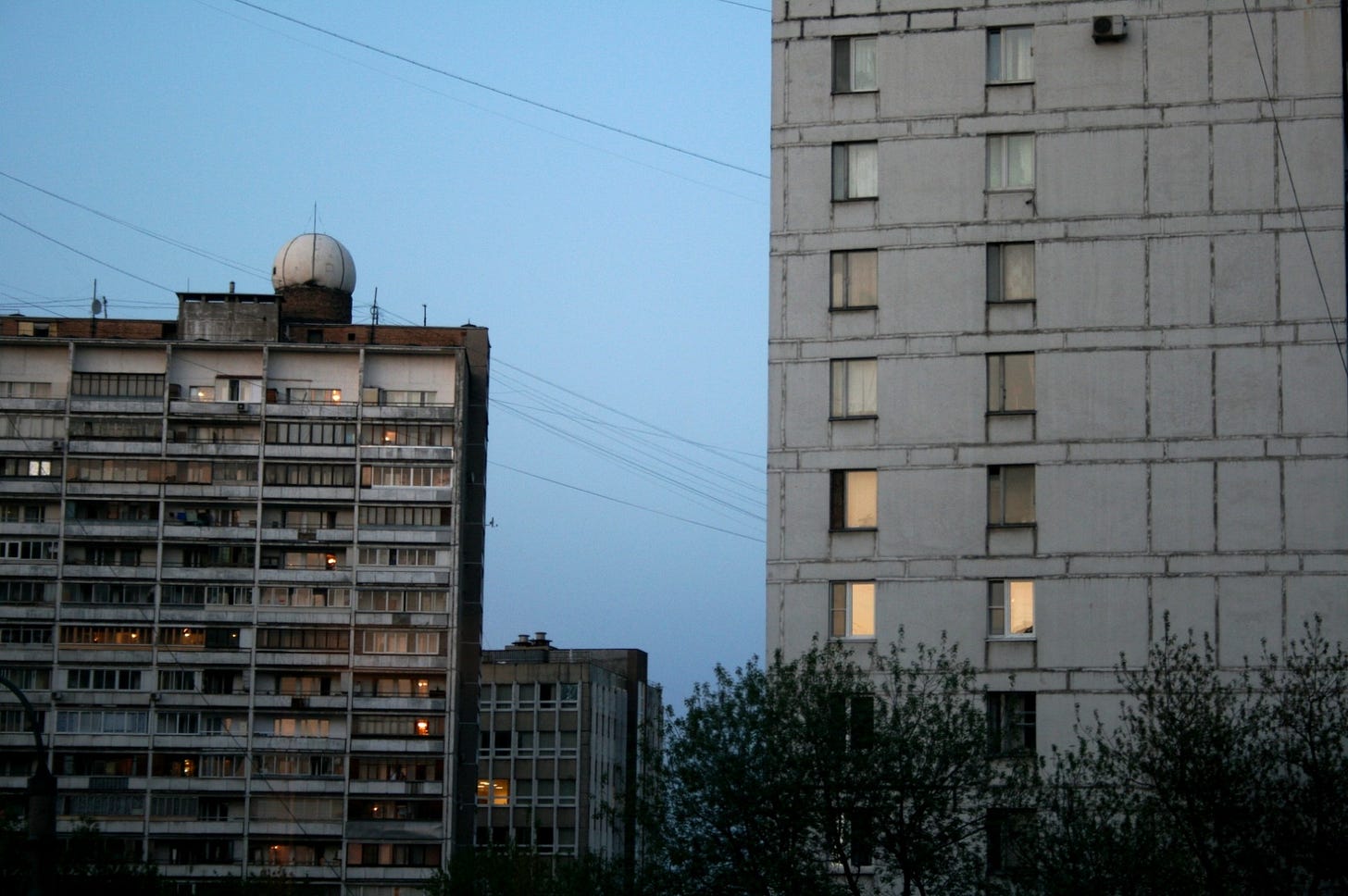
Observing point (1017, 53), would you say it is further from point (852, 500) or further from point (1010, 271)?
point (852, 500)

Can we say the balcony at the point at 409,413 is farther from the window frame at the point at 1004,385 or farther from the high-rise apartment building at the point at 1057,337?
the window frame at the point at 1004,385

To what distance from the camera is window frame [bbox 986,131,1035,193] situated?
60000mm

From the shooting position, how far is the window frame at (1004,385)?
58.7 metres

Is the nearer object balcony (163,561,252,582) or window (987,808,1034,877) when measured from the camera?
window (987,808,1034,877)

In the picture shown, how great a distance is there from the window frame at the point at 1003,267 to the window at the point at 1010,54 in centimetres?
513

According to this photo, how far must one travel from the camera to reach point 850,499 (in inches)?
2343

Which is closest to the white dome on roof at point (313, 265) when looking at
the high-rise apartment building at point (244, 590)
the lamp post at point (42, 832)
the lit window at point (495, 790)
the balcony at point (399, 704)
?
the high-rise apartment building at point (244, 590)

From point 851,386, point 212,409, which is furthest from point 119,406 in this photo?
point 851,386

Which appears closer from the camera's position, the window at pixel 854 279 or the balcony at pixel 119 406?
the window at pixel 854 279

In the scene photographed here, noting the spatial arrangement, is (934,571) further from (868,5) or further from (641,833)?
(868,5)

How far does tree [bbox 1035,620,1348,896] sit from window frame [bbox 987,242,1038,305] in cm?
1410

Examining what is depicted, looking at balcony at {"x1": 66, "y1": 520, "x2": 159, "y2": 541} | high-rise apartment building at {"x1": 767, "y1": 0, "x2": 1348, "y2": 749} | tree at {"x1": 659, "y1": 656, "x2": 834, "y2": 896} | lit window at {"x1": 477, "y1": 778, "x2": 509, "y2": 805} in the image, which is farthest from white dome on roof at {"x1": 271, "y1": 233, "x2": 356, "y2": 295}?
tree at {"x1": 659, "y1": 656, "x2": 834, "y2": 896}

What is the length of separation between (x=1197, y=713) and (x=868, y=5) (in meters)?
25.0

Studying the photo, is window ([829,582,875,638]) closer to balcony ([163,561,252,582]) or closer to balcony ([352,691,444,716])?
balcony ([352,691,444,716])
